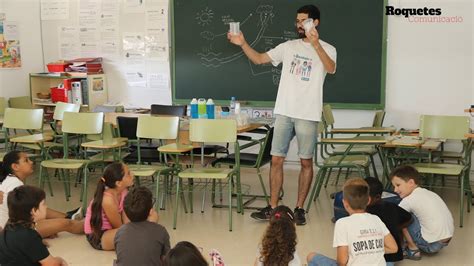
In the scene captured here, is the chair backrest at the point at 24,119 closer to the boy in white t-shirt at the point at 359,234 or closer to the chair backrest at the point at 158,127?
the chair backrest at the point at 158,127

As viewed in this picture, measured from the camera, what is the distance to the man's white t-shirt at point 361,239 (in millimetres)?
3301

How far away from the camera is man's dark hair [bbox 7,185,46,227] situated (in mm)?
3258

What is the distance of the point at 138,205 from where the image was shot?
3414mm

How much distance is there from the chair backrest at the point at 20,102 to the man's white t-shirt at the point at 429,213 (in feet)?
17.8

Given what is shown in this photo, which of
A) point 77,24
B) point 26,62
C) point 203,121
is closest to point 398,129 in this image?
point 203,121

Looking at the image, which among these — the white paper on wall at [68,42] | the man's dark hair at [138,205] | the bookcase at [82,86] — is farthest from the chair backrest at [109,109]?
the man's dark hair at [138,205]

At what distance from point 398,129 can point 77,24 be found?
4.50 meters

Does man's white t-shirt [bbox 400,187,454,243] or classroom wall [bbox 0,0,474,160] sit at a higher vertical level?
classroom wall [bbox 0,0,474,160]

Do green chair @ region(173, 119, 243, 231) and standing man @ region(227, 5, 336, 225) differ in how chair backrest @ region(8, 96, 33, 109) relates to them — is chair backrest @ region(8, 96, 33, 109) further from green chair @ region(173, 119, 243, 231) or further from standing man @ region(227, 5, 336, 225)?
standing man @ region(227, 5, 336, 225)

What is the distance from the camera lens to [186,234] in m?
5.05

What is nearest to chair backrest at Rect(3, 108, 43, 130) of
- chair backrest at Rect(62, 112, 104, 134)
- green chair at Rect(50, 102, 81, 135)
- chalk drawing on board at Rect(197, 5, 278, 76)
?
green chair at Rect(50, 102, 81, 135)

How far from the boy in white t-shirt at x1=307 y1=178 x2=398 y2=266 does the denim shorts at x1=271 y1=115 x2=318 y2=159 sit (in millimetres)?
1813

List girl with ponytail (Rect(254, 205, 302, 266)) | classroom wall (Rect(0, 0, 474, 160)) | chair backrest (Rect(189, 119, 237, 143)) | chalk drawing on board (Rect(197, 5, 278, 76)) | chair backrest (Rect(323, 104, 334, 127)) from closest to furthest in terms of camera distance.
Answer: girl with ponytail (Rect(254, 205, 302, 266))
chair backrest (Rect(189, 119, 237, 143))
chair backrest (Rect(323, 104, 334, 127))
classroom wall (Rect(0, 0, 474, 160))
chalk drawing on board (Rect(197, 5, 278, 76))

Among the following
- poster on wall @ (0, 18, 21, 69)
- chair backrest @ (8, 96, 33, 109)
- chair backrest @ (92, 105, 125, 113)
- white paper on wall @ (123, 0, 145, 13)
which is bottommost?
chair backrest @ (92, 105, 125, 113)
